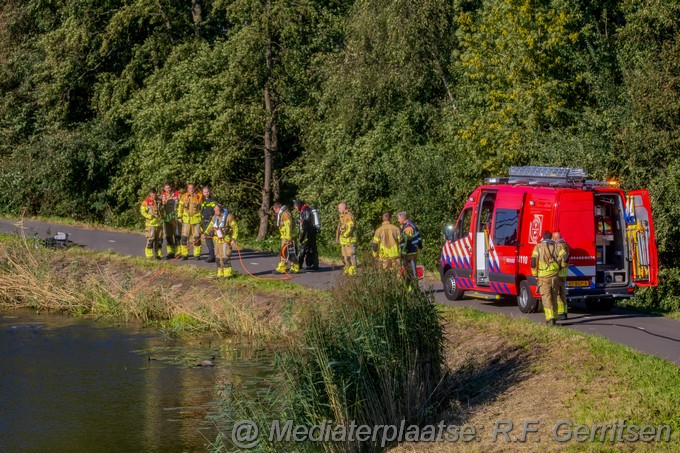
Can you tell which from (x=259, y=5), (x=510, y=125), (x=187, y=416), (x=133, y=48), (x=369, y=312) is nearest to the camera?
(x=369, y=312)

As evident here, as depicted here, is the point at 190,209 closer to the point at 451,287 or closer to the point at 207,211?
the point at 207,211

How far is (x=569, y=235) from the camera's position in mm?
18969

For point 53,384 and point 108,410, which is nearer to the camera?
point 108,410

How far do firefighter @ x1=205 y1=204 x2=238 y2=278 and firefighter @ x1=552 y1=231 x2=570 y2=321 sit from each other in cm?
911

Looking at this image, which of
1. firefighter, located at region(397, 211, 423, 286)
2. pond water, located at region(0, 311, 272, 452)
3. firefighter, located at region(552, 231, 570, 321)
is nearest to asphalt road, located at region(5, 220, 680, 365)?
firefighter, located at region(552, 231, 570, 321)

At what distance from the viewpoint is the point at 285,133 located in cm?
3697

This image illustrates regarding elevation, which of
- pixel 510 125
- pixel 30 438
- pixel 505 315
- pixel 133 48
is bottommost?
pixel 30 438

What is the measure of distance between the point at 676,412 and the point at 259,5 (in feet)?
78.7

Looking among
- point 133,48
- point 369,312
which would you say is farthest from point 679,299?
point 133,48

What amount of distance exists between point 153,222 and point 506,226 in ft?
37.2

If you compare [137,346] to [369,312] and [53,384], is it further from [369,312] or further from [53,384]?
[369,312]

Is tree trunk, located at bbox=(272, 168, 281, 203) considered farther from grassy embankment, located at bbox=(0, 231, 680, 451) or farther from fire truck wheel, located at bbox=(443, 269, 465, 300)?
grassy embankment, located at bbox=(0, 231, 680, 451)

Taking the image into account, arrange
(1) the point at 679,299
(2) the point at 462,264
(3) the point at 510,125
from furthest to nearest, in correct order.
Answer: (3) the point at 510,125 → (1) the point at 679,299 → (2) the point at 462,264

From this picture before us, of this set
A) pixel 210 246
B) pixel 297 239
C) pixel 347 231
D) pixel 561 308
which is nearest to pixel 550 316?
pixel 561 308
